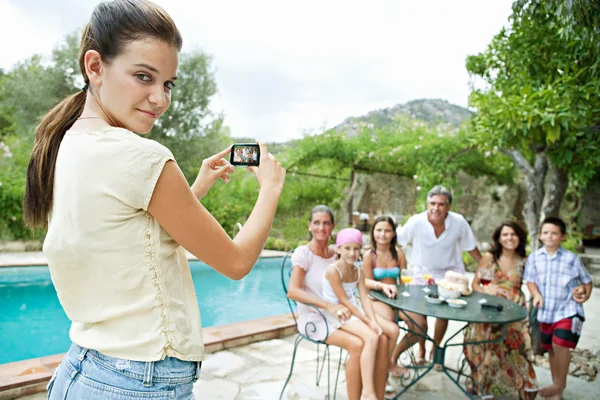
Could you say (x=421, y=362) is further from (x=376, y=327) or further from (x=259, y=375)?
(x=259, y=375)

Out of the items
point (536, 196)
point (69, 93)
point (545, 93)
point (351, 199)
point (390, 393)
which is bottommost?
point (390, 393)

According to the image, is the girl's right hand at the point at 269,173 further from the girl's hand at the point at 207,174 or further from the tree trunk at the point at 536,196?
the tree trunk at the point at 536,196

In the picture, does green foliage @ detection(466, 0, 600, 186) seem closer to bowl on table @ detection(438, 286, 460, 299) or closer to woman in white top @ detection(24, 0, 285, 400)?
bowl on table @ detection(438, 286, 460, 299)

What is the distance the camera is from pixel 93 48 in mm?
782

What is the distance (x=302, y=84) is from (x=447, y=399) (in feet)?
150


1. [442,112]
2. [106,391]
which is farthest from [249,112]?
[106,391]

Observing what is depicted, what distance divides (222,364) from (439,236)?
2.10 metres

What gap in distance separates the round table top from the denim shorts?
2111mm

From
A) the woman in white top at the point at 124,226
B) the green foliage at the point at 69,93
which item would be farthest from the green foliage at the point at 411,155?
the woman in white top at the point at 124,226

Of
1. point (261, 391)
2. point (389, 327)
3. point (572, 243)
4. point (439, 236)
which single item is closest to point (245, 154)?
point (389, 327)

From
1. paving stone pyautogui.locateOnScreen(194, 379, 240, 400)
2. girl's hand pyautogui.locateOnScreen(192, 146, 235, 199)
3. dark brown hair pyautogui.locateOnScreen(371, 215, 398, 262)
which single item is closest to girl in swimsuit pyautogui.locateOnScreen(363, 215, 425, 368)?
dark brown hair pyautogui.locateOnScreen(371, 215, 398, 262)

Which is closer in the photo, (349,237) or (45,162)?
(45,162)

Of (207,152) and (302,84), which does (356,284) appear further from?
(302,84)

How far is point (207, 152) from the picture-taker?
13789mm
